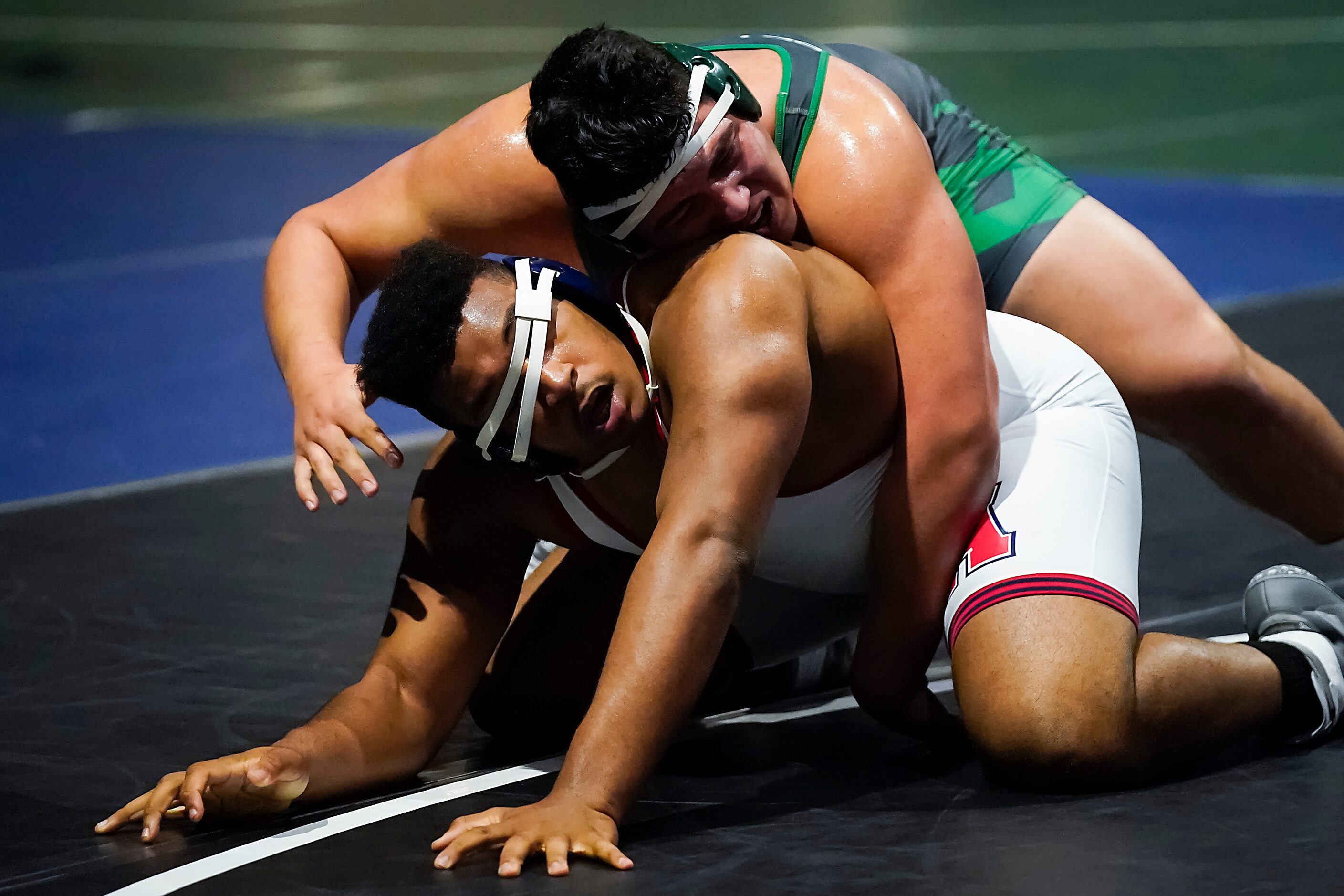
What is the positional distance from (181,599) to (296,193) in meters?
5.03

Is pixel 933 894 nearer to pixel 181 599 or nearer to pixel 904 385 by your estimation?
pixel 904 385

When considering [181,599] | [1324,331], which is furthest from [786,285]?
[1324,331]

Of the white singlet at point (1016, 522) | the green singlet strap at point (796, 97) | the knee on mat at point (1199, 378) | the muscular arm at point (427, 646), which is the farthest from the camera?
the knee on mat at point (1199, 378)

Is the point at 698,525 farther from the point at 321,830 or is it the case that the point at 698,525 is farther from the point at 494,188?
the point at 494,188

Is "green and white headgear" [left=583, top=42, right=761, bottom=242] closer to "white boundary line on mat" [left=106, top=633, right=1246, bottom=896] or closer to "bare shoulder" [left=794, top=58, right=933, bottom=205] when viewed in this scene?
"bare shoulder" [left=794, top=58, right=933, bottom=205]

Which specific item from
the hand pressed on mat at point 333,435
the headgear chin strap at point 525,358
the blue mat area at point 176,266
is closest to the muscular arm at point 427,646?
the hand pressed on mat at point 333,435

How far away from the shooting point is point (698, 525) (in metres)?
2.40

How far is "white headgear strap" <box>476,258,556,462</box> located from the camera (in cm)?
253

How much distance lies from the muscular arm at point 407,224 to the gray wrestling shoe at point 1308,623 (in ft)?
4.83

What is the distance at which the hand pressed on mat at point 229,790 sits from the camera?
253cm

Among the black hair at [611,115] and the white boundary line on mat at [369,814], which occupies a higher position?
the black hair at [611,115]

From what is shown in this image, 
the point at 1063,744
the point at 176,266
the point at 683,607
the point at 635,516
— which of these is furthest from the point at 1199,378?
the point at 176,266

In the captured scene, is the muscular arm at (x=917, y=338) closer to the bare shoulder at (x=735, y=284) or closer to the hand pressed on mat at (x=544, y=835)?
the bare shoulder at (x=735, y=284)

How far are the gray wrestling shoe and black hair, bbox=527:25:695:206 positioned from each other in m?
1.41
